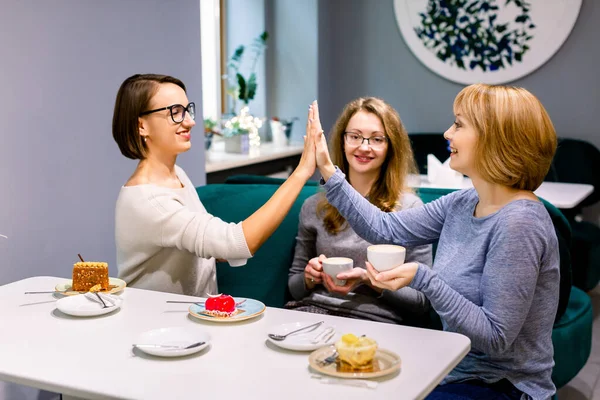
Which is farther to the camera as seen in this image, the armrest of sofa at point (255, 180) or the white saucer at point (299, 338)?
the armrest of sofa at point (255, 180)

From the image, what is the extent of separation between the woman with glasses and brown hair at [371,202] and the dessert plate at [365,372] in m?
0.77

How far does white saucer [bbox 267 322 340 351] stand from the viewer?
4.77 feet

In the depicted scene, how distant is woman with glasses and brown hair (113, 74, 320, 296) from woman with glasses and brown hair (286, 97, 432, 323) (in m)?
0.29

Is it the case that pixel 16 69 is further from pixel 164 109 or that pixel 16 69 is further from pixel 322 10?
pixel 322 10

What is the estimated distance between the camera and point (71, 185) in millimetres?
2715

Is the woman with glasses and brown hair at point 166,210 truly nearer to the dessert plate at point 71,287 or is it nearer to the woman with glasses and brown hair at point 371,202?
the dessert plate at point 71,287

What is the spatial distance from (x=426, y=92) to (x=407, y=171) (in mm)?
3099

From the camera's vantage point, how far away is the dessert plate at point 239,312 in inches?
64.7

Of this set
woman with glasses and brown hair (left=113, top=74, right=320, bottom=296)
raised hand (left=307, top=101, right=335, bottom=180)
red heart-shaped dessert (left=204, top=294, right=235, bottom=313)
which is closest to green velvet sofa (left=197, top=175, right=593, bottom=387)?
woman with glasses and brown hair (left=113, top=74, right=320, bottom=296)

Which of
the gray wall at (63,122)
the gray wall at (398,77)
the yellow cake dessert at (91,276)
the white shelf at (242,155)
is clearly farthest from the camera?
the gray wall at (398,77)

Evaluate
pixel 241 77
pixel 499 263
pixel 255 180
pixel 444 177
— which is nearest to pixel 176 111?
pixel 255 180

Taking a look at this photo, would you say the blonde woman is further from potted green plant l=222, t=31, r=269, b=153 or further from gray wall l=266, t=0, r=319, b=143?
gray wall l=266, t=0, r=319, b=143

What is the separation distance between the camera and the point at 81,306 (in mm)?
1733

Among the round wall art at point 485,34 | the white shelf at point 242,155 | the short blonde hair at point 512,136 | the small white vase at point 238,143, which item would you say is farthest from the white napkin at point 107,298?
the round wall art at point 485,34
